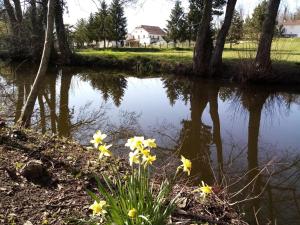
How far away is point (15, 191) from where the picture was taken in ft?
14.6

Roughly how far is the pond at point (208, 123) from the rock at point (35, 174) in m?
2.44

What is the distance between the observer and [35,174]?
4.84m

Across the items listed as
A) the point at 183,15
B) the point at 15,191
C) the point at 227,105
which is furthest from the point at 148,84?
the point at 183,15

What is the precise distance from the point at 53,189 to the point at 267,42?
50.3 feet

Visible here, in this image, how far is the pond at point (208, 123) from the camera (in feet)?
20.7

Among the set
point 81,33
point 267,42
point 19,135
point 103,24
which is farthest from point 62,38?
point 103,24

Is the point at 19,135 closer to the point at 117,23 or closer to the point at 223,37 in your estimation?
the point at 223,37

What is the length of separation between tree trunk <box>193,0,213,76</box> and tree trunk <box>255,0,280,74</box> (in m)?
3.63

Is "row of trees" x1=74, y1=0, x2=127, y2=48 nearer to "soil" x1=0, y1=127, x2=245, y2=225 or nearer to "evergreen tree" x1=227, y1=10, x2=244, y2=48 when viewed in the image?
"evergreen tree" x1=227, y1=10, x2=244, y2=48

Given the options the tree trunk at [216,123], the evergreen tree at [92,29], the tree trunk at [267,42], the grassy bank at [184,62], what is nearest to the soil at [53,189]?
the tree trunk at [216,123]

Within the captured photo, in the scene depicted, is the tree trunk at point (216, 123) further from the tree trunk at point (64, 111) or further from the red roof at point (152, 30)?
the red roof at point (152, 30)

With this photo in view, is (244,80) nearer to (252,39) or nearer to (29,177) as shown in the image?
(252,39)

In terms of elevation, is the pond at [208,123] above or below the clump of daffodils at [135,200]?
below

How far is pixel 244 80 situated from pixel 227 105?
483cm
